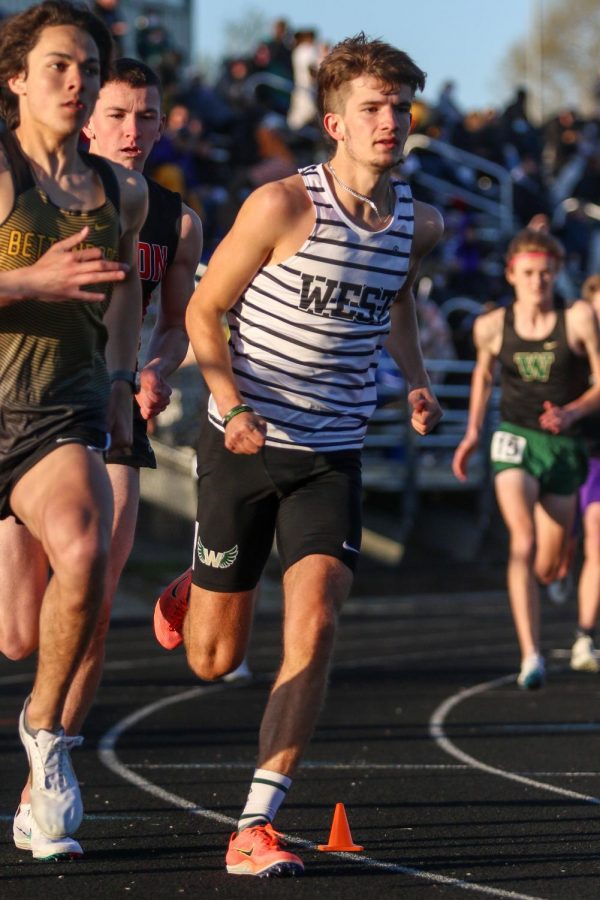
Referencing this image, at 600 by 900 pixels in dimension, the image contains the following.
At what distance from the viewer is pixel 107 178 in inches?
219

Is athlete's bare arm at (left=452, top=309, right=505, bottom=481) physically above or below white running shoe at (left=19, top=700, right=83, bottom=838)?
above

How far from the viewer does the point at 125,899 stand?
502cm

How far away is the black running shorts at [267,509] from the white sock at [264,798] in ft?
2.36

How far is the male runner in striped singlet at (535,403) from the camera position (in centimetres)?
1066

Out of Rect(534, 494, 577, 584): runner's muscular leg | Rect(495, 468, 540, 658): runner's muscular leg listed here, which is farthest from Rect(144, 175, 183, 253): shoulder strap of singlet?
Rect(534, 494, 577, 584): runner's muscular leg

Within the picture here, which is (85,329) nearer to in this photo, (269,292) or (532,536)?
(269,292)

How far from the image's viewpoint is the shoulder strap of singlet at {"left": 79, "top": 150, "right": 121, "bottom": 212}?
5.53m

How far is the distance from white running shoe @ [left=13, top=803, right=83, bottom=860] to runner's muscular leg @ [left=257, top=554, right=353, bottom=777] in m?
0.64

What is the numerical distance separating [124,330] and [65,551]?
106cm

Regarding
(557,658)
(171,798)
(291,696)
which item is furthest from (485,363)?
(291,696)

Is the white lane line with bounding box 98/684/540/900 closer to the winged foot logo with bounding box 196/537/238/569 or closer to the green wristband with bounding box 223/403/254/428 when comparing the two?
the winged foot logo with bounding box 196/537/238/569

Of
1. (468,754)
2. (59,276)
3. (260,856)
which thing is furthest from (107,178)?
(468,754)

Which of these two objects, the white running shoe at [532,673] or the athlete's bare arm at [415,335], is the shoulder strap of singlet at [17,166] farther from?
the white running shoe at [532,673]

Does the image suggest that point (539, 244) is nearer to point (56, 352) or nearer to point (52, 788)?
point (56, 352)
